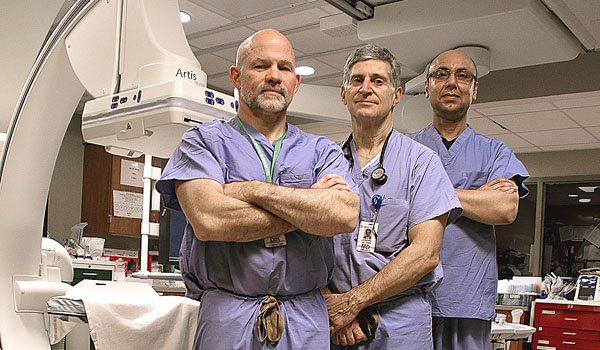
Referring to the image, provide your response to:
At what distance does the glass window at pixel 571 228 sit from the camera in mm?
9047

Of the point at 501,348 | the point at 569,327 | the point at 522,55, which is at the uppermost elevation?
the point at 522,55

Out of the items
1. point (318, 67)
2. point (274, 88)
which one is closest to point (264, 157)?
point (274, 88)

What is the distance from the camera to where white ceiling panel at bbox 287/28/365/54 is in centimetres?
535

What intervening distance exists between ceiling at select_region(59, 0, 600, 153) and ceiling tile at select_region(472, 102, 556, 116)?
0.03 ft

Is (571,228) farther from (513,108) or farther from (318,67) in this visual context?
(318,67)

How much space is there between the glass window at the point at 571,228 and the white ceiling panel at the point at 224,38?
5.95m

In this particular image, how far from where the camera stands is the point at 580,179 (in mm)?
9047

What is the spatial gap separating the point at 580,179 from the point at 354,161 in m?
7.96

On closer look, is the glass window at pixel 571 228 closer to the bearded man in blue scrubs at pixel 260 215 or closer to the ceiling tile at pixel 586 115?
the ceiling tile at pixel 586 115

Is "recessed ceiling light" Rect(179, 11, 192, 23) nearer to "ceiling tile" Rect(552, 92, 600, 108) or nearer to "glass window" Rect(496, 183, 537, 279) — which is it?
"ceiling tile" Rect(552, 92, 600, 108)

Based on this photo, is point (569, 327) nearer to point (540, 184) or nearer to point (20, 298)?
point (540, 184)

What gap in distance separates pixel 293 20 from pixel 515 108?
10.6 ft

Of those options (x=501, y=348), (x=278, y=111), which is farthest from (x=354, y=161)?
(x=501, y=348)

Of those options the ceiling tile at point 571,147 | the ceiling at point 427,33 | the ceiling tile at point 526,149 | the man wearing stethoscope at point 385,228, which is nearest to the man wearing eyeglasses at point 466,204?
the man wearing stethoscope at point 385,228
